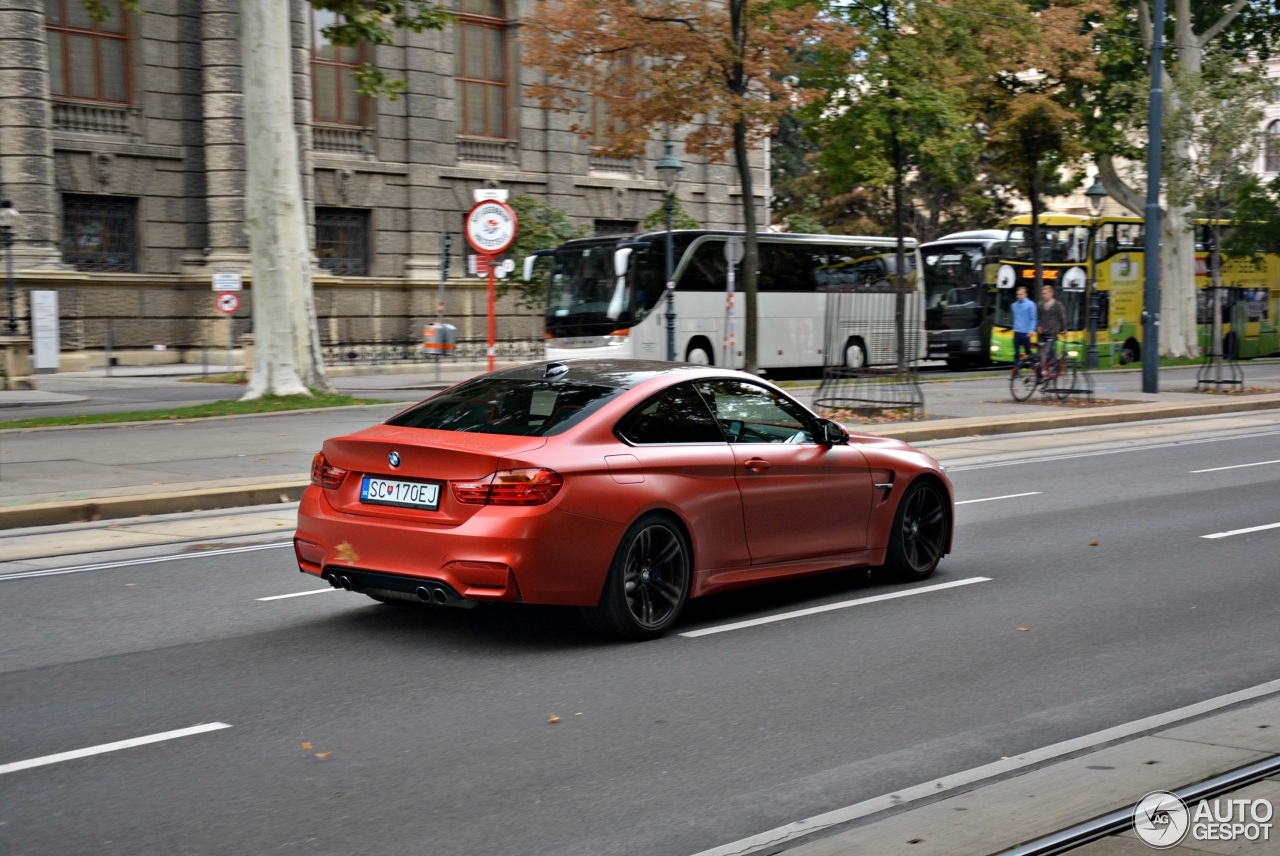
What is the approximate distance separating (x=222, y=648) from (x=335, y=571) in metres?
0.66

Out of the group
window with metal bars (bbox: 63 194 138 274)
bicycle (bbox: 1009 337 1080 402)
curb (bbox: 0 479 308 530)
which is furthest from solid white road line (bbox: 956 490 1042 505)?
window with metal bars (bbox: 63 194 138 274)

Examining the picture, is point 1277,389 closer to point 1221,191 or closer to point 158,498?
point 1221,191

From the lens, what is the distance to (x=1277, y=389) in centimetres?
2911

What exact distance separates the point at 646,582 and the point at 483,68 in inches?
1420

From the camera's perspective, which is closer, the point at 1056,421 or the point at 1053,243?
the point at 1056,421

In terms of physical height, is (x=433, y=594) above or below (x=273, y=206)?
below

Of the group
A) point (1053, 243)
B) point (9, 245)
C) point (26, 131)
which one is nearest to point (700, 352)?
point (1053, 243)

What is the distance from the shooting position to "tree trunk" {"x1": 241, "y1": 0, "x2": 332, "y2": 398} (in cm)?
2114

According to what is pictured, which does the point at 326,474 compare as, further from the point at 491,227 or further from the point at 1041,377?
the point at 1041,377

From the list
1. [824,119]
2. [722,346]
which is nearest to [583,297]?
[722,346]

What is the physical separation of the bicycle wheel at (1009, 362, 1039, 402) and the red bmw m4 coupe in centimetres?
1742

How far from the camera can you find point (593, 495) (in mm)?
7047

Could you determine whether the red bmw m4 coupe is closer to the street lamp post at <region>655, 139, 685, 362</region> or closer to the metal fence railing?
the metal fence railing

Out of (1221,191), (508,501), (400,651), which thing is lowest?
(400,651)
